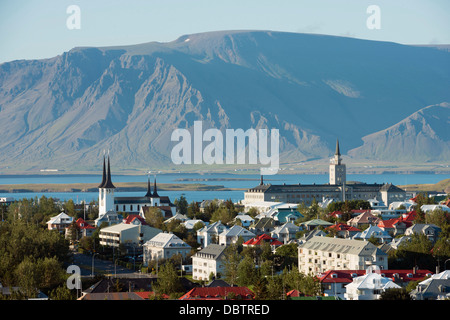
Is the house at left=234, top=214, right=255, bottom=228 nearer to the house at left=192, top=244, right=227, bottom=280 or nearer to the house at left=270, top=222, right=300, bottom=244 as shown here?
the house at left=270, top=222, right=300, bottom=244

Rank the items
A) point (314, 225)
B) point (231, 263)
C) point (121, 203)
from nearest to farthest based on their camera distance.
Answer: point (231, 263)
point (314, 225)
point (121, 203)

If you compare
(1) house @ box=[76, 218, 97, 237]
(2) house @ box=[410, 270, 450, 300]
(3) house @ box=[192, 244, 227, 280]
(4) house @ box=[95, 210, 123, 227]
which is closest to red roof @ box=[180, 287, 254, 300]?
(2) house @ box=[410, 270, 450, 300]

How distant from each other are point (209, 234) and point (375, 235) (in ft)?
40.6

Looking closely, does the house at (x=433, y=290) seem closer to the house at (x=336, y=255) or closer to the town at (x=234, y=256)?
the town at (x=234, y=256)

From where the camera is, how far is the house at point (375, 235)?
63.1m

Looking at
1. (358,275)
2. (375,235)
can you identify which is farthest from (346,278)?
(375,235)

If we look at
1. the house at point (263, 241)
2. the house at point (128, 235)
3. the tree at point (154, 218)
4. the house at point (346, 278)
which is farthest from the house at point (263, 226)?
the house at point (346, 278)

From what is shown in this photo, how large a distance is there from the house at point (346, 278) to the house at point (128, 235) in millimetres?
26249

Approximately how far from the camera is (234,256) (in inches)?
2076

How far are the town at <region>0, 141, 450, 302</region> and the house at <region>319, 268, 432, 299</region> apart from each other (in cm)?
5

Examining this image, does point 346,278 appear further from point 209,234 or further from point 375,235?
point 209,234
